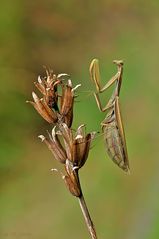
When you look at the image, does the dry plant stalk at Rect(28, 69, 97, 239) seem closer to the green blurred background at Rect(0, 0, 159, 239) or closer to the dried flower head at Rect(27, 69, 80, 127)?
the dried flower head at Rect(27, 69, 80, 127)

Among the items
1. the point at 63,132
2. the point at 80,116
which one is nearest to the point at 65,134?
the point at 63,132

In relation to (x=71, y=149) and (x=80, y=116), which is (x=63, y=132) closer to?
(x=71, y=149)

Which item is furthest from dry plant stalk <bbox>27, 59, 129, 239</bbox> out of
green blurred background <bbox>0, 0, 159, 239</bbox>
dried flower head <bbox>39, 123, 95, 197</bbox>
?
green blurred background <bbox>0, 0, 159, 239</bbox>

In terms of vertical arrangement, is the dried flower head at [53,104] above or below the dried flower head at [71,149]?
above

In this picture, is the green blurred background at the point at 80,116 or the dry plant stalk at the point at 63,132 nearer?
the dry plant stalk at the point at 63,132

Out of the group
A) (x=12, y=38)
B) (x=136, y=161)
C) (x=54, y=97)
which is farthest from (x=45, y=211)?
(x=54, y=97)

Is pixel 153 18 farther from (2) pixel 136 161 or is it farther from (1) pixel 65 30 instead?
(2) pixel 136 161

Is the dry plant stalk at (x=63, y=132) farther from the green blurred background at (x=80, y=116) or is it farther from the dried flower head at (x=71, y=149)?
the green blurred background at (x=80, y=116)

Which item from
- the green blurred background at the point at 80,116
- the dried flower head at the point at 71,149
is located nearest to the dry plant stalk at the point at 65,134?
the dried flower head at the point at 71,149
